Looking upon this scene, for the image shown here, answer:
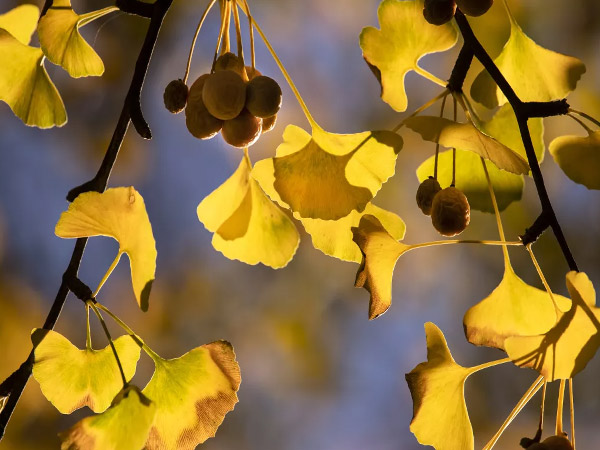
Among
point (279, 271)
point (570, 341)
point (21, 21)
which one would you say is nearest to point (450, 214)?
point (570, 341)

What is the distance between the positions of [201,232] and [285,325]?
1.06ft

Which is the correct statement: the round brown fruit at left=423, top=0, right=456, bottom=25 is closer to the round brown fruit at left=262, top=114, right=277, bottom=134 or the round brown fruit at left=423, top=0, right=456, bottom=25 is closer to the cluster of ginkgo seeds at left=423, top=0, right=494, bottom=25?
the cluster of ginkgo seeds at left=423, top=0, right=494, bottom=25

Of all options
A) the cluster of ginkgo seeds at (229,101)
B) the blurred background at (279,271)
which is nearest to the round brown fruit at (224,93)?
the cluster of ginkgo seeds at (229,101)

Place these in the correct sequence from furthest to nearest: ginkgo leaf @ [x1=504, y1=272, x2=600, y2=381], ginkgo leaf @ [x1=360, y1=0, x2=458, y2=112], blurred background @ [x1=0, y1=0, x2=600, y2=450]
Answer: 1. blurred background @ [x1=0, y1=0, x2=600, y2=450]
2. ginkgo leaf @ [x1=360, y1=0, x2=458, y2=112]
3. ginkgo leaf @ [x1=504, y1=272, x2=600, y2=381]

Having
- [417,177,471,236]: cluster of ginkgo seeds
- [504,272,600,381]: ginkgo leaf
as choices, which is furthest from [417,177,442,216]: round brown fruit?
[504,272,600,381]: ginkgo leaf

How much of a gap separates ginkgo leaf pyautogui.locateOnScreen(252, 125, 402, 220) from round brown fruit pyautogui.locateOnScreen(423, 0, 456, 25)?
69mm

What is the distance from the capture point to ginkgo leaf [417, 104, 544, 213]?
48cm

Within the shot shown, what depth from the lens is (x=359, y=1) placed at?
1.61 meters

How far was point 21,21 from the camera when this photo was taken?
0.51m

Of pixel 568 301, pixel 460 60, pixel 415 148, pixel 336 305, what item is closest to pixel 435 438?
pixel 568 301

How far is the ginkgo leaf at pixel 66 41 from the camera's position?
1.35ft

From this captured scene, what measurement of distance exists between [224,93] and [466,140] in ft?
0.46

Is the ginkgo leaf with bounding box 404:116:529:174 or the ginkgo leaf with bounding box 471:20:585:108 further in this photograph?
the ginkgo leaf with bounding box 471:20:585:108

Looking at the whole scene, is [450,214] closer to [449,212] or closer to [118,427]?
[449,212]
